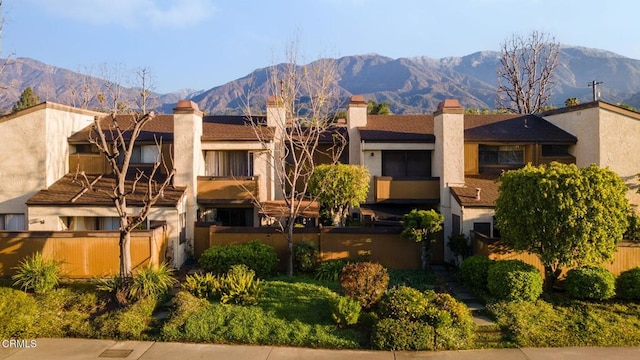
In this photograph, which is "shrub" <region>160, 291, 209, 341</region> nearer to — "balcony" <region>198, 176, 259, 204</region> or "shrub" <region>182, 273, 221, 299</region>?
"shrub" <region>182, 273, 221, 299</region>

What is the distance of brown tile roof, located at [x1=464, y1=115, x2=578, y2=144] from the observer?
78.3ft

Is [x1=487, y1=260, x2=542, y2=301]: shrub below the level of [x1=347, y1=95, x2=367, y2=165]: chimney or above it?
below

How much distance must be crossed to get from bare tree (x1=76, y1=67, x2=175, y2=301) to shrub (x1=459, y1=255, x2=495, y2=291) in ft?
35.8

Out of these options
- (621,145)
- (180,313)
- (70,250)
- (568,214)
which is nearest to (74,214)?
(70,250)

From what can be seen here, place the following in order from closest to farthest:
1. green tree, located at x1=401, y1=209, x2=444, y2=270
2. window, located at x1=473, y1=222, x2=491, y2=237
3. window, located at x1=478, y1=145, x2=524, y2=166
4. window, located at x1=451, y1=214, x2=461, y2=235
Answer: green tree, located at x1=401, y1=209, x2=444, y2=270, window, located at x1=473, y1=222, x2=491, y2=237, window, located at x1=451, y1=214, x2=461, y2=235, window, located at x1=478, y1=145, x2=524, y2=166

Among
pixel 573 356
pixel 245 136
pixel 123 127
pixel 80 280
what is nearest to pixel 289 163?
pixel 245 136

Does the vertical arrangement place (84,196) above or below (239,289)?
above

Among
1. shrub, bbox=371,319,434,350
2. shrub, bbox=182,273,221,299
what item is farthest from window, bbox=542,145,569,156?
shrub, bbox=182,273,221,299

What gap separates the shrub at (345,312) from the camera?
525 inches

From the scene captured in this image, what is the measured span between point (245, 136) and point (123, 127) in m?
7.23

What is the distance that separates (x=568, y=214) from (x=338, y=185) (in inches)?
346

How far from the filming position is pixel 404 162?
24.4 m

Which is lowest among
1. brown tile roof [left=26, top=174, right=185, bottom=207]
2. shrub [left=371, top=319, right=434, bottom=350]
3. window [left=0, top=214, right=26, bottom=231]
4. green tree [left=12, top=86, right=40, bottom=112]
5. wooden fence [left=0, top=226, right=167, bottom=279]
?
shrub [left=371, top=319, right=434, bottom=350]

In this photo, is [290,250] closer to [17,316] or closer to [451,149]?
[17,316]
